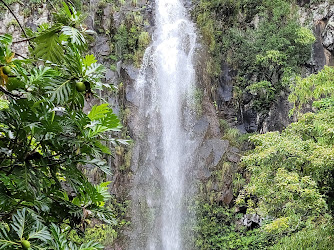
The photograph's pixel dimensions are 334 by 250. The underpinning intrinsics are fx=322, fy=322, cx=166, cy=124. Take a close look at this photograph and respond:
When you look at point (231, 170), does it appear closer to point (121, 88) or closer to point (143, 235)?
point (143, 235)

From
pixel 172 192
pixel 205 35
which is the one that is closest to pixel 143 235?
pixel 172 192

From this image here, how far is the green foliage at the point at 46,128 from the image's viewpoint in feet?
3.91

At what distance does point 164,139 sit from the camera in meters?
10.6

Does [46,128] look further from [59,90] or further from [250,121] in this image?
[250,121]

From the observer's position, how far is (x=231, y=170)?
31.8ft

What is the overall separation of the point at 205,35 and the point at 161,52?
1736 millimetres

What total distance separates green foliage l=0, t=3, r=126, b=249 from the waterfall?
8.47 metres

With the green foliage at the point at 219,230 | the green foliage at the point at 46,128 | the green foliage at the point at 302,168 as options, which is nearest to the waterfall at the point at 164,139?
the green foliage at the point at 219,230

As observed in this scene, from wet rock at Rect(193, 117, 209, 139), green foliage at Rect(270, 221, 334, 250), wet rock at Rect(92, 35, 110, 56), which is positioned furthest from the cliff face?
green foliage at Rect(270, 221, 334, 250)

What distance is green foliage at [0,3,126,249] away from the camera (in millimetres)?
1191

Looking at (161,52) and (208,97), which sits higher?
(161,52)

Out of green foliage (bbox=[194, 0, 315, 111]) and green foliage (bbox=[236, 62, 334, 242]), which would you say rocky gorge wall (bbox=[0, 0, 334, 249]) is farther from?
green foliage (bbox=[236, 62, 334, 242])

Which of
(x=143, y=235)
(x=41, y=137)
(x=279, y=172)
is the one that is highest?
(x=41, y=137)

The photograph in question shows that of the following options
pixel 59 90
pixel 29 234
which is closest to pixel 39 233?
pixel 29 234
